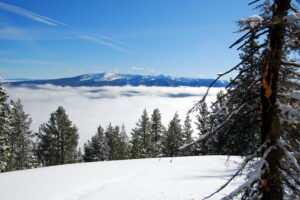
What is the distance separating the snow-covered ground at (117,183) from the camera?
11391mm

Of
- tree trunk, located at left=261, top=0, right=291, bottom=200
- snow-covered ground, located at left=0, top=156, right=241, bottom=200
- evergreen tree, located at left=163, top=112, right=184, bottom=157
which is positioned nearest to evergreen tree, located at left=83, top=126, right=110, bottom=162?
evergreen tree, located at left=163, top=112, right=184, bottom=157

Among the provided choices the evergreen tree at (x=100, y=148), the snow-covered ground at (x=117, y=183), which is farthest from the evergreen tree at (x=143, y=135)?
the snow-covered ground at (x=117, y=183)

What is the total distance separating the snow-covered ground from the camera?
11.4 meters

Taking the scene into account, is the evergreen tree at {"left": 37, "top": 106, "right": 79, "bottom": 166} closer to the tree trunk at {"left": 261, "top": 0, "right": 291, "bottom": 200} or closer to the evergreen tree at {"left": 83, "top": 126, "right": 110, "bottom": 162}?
the evergreen tree at {"left": 83, "top": 126, "right": 110, "bottom": 162}

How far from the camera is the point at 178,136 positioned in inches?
1583

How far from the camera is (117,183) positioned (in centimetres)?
1402

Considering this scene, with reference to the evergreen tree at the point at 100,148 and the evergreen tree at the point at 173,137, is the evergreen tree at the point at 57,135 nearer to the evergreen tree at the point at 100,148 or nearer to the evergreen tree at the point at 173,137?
the evergreen tree at the point at 100,148

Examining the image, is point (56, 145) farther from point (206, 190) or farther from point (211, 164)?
point (206, 190)

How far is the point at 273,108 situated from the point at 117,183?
1239 centimetres

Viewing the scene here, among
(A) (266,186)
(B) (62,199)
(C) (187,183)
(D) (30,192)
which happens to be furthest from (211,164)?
(A) (266,186)

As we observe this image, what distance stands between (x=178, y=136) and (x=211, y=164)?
2032 centimetres

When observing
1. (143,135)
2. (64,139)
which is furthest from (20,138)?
(143,135)

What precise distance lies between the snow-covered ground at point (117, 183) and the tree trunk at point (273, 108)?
17.8ft

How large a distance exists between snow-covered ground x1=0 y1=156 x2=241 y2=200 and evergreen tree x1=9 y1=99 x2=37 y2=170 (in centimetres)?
2031
